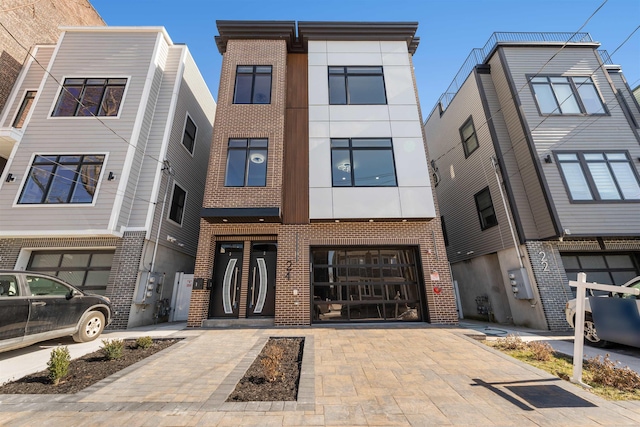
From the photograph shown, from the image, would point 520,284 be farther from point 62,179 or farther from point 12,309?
point 62,179

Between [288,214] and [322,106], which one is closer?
[288,214]

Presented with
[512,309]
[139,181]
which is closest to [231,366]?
[139,181]

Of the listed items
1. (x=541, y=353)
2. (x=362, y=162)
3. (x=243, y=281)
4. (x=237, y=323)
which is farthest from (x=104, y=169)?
(x=541, y=353)

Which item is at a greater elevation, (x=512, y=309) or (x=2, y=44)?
(x=2, y=44)

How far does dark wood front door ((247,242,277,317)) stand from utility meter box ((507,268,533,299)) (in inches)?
351

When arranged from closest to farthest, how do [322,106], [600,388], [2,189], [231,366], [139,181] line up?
[600,388]
[231,366]
[2,189]
[139,181]
[322,106]

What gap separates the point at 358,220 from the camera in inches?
366

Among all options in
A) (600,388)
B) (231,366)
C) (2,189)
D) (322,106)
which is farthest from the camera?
(322,106)

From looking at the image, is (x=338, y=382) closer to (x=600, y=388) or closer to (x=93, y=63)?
(x=600, y=388)

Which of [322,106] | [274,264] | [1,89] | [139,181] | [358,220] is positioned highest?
[1,89]

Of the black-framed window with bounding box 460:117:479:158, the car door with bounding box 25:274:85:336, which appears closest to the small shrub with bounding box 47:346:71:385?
the car door with bounding box 25:274:85:336

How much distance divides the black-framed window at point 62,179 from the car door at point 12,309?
456 centimetres

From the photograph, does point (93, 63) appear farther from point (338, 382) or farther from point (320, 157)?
point (338, 382)

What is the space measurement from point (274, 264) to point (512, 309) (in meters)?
9.46
